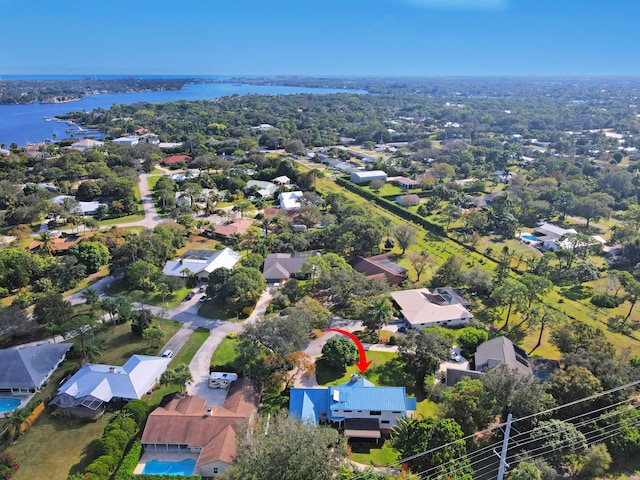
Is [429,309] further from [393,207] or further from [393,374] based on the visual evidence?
[393,207]

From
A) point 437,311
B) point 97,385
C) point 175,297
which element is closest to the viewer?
point 97,385

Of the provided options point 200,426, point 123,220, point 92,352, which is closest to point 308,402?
point 200,426

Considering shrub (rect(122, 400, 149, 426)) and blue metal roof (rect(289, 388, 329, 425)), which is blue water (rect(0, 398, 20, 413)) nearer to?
shrub (rect(122, 400, 149, 426))

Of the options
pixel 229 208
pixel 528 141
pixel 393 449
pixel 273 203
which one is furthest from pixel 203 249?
pixel 528 141

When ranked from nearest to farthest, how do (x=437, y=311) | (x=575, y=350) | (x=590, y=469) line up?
(x=590, y=469), (x=575, y=350), (x=437, y=311)

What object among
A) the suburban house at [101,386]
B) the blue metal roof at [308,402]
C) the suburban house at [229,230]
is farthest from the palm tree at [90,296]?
the blue metal roof at [308,402]

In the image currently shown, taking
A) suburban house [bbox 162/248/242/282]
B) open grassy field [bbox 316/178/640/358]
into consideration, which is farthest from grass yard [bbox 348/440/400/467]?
suburban house [bbox 162/248/242/282]

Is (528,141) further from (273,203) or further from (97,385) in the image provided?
(97,385)
